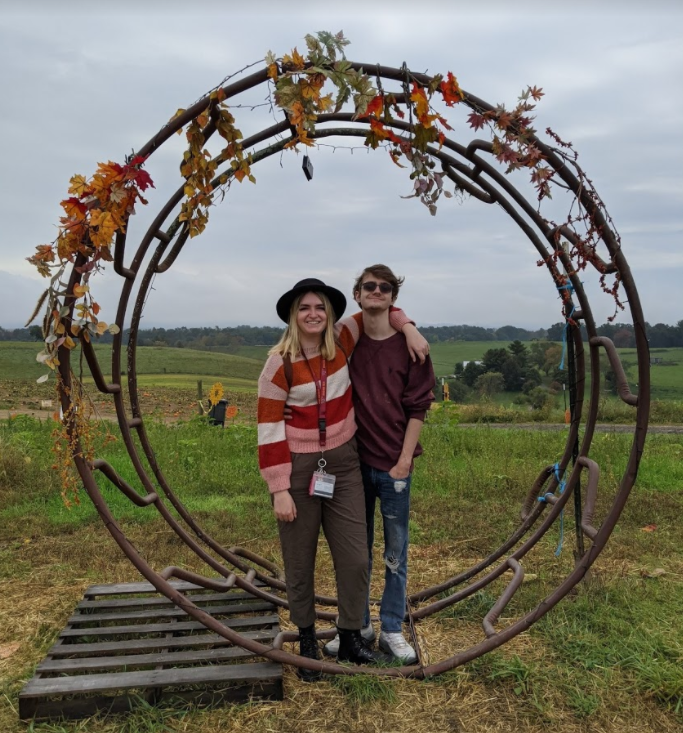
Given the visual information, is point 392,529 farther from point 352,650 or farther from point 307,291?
point 307,291

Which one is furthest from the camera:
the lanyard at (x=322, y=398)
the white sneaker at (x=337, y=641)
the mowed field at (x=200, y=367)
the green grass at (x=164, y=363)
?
the green grass at (x=164, y=363)

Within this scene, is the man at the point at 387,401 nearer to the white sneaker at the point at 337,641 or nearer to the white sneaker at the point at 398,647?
the white sneaker at the point at 398,647

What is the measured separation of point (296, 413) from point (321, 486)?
1.11 feet

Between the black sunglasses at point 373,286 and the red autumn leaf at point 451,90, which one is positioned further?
the black sunglasses at point 373,286

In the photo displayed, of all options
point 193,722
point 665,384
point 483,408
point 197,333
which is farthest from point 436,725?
point 197,333

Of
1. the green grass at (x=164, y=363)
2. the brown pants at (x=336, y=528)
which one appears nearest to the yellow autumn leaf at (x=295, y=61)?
the brown pants at (x=336, y=528)

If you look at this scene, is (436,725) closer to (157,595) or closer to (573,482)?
(573,482)

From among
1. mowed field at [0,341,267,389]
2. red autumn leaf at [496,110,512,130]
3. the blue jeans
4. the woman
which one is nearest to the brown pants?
the woman

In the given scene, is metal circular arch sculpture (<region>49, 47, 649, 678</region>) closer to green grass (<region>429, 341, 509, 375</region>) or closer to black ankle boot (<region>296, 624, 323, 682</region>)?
black ankle boot (<region>296, 624, 323, 682</region>)

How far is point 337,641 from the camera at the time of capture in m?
3.29

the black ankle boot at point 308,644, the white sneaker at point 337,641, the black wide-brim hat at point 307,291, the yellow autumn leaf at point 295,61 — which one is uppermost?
the yellow autumn leaf at point 295,61

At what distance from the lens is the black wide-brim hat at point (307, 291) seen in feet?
9.66

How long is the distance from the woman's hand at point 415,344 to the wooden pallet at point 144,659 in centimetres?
155

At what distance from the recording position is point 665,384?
63.8 ft
